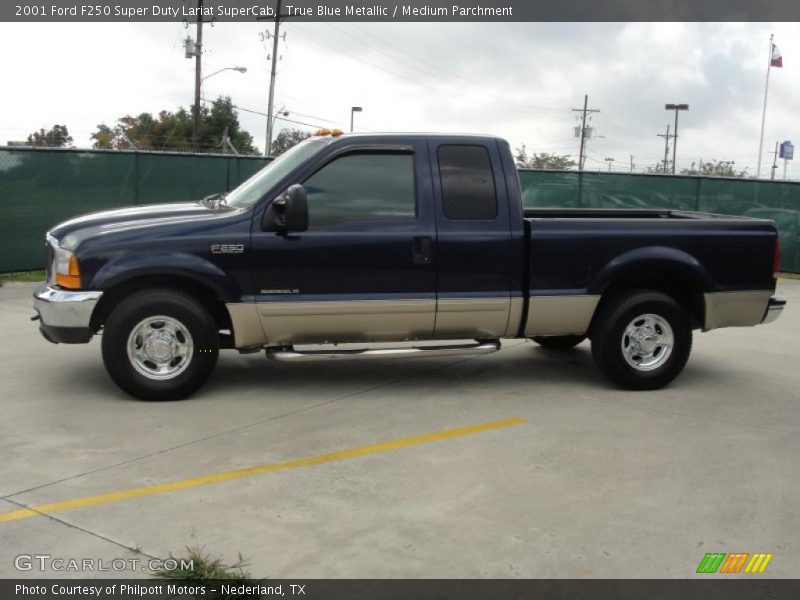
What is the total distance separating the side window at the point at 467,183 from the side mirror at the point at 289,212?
1.15m

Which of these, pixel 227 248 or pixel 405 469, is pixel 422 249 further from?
pixel 405 469

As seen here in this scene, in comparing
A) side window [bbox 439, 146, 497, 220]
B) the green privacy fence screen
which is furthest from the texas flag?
side window [bbox 439, 146, 497, 220]

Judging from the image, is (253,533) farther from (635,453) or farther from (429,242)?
(429,242)

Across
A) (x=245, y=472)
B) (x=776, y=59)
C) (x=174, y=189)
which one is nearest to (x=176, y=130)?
(x=776, y=59)

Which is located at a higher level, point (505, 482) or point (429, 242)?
point (429, 242)

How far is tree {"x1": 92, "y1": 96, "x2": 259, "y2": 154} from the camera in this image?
6581 cm

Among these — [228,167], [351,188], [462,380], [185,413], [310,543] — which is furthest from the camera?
[228,167]

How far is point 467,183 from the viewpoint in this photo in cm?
700

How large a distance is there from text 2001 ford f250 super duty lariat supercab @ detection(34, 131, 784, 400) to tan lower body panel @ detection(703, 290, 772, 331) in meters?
0.01

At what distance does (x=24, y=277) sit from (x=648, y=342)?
9.56 m

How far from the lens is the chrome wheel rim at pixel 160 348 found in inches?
257

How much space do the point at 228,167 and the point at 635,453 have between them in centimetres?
1145

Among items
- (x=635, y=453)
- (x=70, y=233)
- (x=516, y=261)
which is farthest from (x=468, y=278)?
(x=70, y=233)

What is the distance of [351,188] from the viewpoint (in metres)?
6.81
